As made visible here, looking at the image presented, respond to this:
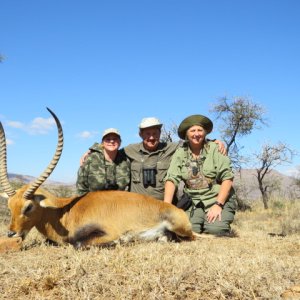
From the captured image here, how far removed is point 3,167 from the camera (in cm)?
542

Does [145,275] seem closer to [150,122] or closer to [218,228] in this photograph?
[218,228]

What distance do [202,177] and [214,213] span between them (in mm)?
613

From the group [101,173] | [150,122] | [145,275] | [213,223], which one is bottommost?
[145,275]

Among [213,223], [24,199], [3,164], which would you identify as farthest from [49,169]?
[213,223]

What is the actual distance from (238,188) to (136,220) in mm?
13149

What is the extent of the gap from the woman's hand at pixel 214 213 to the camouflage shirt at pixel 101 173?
4.98ft

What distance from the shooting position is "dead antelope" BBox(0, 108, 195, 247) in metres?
5.18

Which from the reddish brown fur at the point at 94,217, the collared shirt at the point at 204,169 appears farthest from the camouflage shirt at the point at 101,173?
the reddish brown fur at the point at 94,217

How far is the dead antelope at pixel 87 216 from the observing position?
518 centimetres

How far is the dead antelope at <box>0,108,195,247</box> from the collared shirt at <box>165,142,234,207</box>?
115cm

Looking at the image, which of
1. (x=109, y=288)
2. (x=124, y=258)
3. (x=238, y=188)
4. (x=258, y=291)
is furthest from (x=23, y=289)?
(x=238, y=188)

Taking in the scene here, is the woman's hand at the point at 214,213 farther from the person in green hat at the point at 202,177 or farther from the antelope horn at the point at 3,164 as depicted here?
the antelope horn at the point at 3,164

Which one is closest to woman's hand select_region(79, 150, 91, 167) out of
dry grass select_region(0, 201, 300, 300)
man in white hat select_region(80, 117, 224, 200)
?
man in white hat select_region(80, 117, 224, 200)

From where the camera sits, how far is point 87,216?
5.38m
